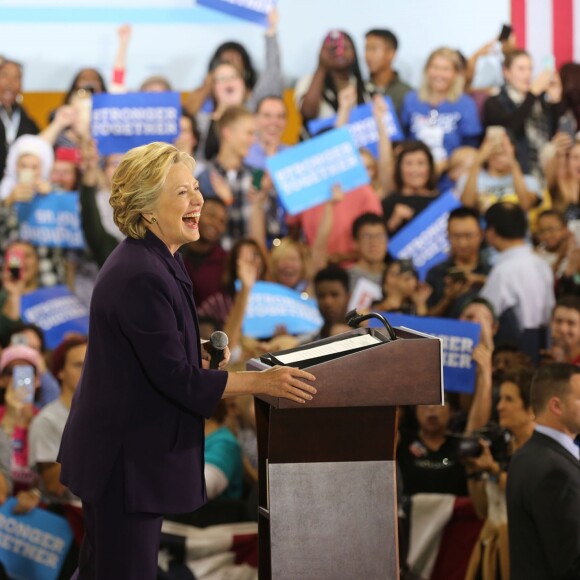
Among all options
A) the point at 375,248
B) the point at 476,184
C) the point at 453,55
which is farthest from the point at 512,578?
the point at 453,55

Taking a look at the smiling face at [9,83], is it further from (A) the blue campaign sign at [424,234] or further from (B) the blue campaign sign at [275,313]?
(A) the blue campaign sign at [424,234]

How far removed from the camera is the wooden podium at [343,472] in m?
2.59

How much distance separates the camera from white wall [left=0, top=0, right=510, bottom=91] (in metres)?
6.59

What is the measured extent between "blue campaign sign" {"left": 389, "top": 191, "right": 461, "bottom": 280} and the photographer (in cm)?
163

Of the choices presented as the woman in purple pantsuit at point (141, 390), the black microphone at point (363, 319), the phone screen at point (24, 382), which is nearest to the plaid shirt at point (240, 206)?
the phone screen at point (24, 382)

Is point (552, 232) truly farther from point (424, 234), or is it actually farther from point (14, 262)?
point (14, 262)

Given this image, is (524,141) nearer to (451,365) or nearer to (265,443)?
(451,365)

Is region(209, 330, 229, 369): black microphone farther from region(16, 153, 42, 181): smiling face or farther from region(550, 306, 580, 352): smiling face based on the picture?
region(16, 153, 42, 181): smiling face

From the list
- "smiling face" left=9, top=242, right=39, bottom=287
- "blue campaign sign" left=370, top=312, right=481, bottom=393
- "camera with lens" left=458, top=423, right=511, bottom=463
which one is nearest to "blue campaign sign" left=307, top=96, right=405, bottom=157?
"blue campaign sign" left=370, top=312, right=481, bottom=393

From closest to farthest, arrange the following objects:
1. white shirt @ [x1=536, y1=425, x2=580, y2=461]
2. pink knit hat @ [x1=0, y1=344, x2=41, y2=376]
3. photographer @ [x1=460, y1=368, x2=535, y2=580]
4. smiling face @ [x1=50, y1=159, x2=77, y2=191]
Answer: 1. white shirt @ [x1=536, y1=425, x2=580, y2=461]
2. photographer @ [x1=460, y1=368, x2=535, y2=580]
3. pink knit hat @ [x1=0, y1=344, x2=41, y2=376]
4. smiling face @ [x1=50, y1=159, x2=77, y2=191]

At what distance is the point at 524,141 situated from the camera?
6562 millimetres

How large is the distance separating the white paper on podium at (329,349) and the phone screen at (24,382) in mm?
2982

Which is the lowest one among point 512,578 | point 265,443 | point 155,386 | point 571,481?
point 512,578

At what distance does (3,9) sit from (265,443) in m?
4.59
